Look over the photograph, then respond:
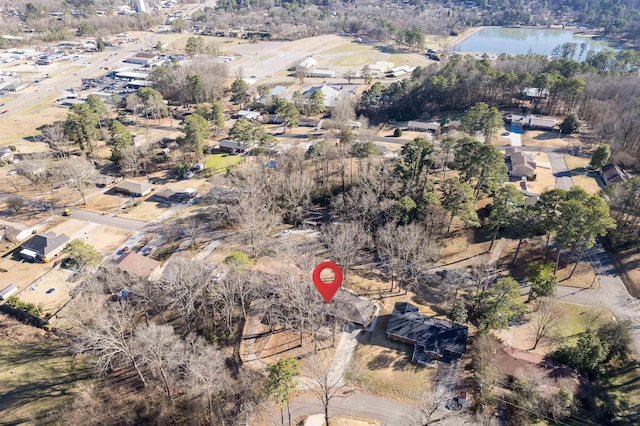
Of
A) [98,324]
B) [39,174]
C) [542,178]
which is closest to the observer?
[98,324]

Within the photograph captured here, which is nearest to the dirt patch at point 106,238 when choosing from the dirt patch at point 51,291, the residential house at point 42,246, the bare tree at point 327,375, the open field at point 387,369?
the residential house at point 42,246

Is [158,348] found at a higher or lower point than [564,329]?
higher

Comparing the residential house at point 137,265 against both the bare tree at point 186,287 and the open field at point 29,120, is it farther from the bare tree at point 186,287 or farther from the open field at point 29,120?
the open field at point 29,120

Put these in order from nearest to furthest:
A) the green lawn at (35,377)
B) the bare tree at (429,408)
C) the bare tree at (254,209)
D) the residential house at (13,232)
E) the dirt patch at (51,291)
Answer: the bare tree at (429,408) < the green lawn at (35,377) < the dirt patch at (51,291) < the bare tree at (254,209) < the residential house at (13,232)

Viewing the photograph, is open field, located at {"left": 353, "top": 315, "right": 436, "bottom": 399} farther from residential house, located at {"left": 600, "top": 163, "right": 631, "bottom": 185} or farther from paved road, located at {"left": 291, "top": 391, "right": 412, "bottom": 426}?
residential house, located at {"left": 600, "top": 163, "right": 631, "bottom": 185}

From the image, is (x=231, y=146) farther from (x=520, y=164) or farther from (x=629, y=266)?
(x=629, y=266)

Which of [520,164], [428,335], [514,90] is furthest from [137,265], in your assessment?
[514,90]

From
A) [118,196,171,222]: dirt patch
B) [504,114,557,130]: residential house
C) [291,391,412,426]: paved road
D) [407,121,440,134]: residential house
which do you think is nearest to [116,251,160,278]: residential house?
[118,196,171,222]: dirt patch
